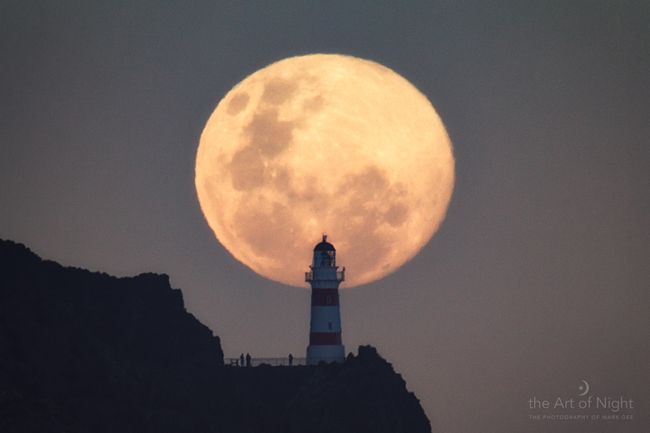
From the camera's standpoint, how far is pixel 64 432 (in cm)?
17525

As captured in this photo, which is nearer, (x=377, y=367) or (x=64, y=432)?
(x=64, y=432)

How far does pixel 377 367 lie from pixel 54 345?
26.2m

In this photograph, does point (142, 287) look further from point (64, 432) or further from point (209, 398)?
point (64, 432)

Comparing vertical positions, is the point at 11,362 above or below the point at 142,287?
below

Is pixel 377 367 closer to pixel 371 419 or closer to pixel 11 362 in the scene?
pixel 371 419

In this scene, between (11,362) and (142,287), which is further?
(142,287)

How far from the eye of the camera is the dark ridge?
180750mm

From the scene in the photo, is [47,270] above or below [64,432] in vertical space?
above

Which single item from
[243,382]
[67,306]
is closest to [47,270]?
[67,306]

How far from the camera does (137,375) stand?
188 m

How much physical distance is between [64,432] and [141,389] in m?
12.0

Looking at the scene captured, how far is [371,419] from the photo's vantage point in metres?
196

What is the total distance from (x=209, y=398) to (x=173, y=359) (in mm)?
5504

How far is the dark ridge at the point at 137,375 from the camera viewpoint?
181m
